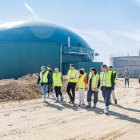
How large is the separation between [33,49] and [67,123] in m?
28.9

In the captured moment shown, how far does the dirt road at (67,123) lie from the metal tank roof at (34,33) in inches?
1056

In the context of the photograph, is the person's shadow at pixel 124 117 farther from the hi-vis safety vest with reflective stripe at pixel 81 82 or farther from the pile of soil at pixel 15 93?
the pile of soil at pixel 15 93

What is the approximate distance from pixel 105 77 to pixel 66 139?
4767mm

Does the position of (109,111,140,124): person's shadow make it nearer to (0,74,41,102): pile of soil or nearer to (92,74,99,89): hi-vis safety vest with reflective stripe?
(92,74,99,89): hi-vis safety vest with reflective stripe

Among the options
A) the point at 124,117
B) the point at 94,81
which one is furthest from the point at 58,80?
the point at 124,117

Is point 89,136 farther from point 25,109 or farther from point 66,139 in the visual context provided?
point 25,109

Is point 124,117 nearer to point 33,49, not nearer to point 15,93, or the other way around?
point 15,93

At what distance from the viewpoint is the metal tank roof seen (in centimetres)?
3841

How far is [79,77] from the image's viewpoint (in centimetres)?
1338

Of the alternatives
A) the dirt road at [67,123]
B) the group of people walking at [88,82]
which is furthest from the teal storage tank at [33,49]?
the dirt road at [67,123]

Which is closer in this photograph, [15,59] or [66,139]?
[66,139]

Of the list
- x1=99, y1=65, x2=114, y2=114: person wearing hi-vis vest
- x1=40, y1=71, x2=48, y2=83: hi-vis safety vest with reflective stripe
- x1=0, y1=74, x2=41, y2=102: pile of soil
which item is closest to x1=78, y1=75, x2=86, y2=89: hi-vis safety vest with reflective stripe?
x1=99, y1=65, x2=114, y2=114: person wearing hi-vis vest

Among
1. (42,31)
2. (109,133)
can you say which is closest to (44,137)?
(109,133)

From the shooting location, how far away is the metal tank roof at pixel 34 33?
38406 millimetres
